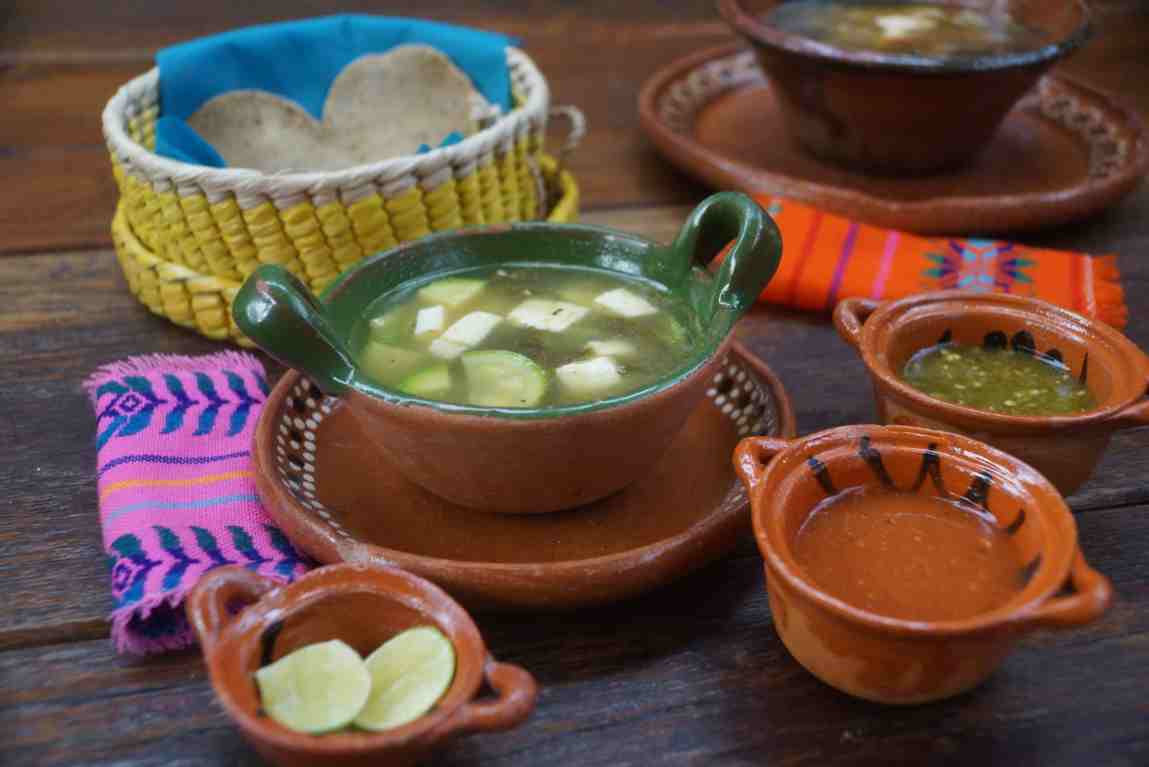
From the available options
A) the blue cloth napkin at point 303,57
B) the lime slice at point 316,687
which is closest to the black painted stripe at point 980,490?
the lime slice at point 316,687

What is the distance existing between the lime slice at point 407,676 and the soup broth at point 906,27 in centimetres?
149

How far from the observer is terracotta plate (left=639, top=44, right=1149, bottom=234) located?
1.91 metres

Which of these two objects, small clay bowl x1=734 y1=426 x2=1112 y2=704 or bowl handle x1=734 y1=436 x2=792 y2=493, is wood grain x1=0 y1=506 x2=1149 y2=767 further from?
bowl handle x1=734 y1=436 x2=792 y2=493

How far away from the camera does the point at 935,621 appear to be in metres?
0.94

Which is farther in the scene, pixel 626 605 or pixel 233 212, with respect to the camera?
pixel 233 212

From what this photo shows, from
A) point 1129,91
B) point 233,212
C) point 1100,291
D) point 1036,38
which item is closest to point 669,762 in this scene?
point 233,212

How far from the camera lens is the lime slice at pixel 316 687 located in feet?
2.92

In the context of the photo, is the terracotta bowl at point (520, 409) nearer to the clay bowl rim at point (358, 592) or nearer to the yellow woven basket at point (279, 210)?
the clay bowl rim at point (358, 592)

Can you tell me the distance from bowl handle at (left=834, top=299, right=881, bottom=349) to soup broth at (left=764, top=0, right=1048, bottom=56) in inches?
33.6

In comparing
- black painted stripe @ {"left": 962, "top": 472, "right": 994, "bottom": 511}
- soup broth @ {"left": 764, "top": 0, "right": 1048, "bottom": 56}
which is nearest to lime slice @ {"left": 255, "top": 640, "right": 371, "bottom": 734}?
black painted stripe @ {"left": 962, "top": 472, "right": 994, "bottom": 511}

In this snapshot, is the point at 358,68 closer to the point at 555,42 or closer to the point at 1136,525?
the point at 555,42

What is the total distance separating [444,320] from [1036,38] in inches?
56.2

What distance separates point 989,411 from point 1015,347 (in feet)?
0.63

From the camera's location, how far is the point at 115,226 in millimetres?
1744
